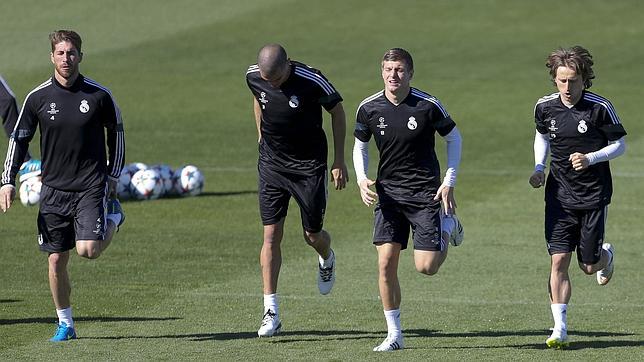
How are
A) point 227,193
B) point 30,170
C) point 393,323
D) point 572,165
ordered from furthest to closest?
point 227,193
point 30,170
point 572,165
point 393,323

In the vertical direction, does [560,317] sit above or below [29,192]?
below

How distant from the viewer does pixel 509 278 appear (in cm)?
1508

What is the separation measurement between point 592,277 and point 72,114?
21.2ft

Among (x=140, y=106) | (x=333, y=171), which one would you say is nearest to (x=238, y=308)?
(x=333, y=171)

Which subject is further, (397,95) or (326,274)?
(326,274)

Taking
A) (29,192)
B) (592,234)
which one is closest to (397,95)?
(592,234)

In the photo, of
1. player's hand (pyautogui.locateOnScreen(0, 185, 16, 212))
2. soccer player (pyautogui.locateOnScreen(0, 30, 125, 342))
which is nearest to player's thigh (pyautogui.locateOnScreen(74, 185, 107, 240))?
soccer player (pyautogui.locateOnScreen(0, 30, 125, 342))

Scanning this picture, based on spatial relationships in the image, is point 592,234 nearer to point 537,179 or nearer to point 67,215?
point 537,179

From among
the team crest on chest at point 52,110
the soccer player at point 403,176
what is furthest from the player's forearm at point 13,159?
the soccer player at point 403,176

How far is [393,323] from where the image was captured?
1137cm

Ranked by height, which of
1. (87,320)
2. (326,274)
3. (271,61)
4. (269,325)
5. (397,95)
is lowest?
(269,325)

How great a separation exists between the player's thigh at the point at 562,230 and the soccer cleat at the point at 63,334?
413 cm

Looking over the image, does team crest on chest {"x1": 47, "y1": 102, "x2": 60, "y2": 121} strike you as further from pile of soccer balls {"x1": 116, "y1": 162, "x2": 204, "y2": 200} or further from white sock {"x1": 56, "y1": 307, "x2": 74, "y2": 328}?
pile of soccer balls {"x1": 116, "y1": 162, "x2": 204, "y2": 200}

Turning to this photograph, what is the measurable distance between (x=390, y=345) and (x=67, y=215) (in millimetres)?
2920
